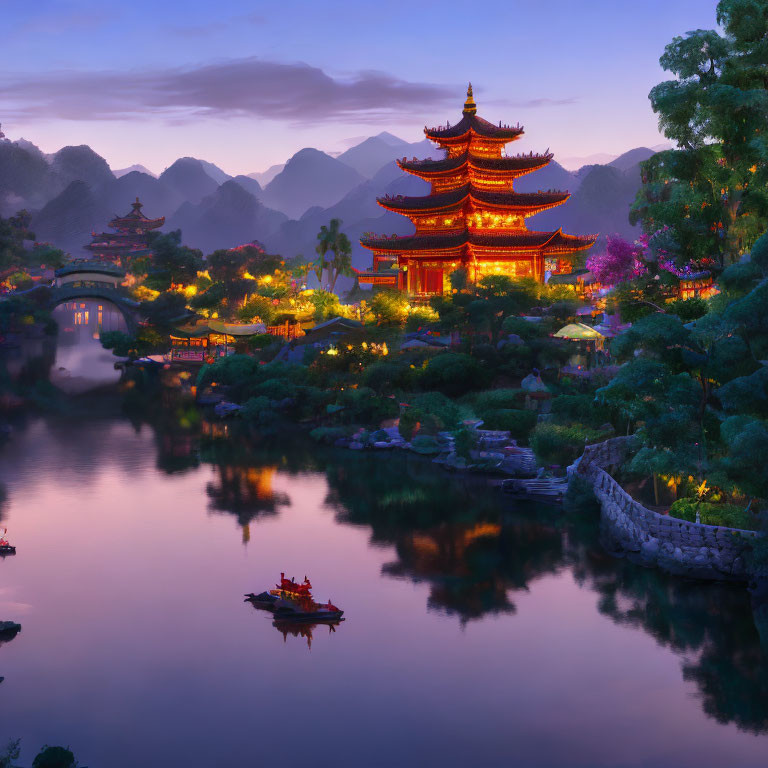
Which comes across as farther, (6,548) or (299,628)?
(6,548)

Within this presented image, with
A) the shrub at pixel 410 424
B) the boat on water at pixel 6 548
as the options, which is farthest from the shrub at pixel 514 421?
the boat on water at pixel 6 548

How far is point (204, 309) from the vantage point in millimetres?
80938

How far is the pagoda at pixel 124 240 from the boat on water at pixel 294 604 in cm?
10377

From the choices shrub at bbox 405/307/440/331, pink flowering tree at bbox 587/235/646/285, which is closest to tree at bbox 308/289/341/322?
shrub at bbox 405/307/440/331

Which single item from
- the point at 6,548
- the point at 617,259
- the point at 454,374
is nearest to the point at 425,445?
the point at 454,374

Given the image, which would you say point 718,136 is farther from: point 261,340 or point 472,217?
point 261,340

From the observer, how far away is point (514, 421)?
36.3m

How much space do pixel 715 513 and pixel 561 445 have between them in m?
10.2

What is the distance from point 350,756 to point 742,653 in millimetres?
8846

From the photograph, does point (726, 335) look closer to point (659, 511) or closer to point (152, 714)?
point (659, 511)

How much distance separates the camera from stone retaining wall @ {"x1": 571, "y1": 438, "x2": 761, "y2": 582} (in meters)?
22.4

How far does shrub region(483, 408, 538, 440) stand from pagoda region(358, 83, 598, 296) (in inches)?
975

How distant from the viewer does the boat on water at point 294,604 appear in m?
21.6

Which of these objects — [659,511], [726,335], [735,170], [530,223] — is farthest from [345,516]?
[530,223]
